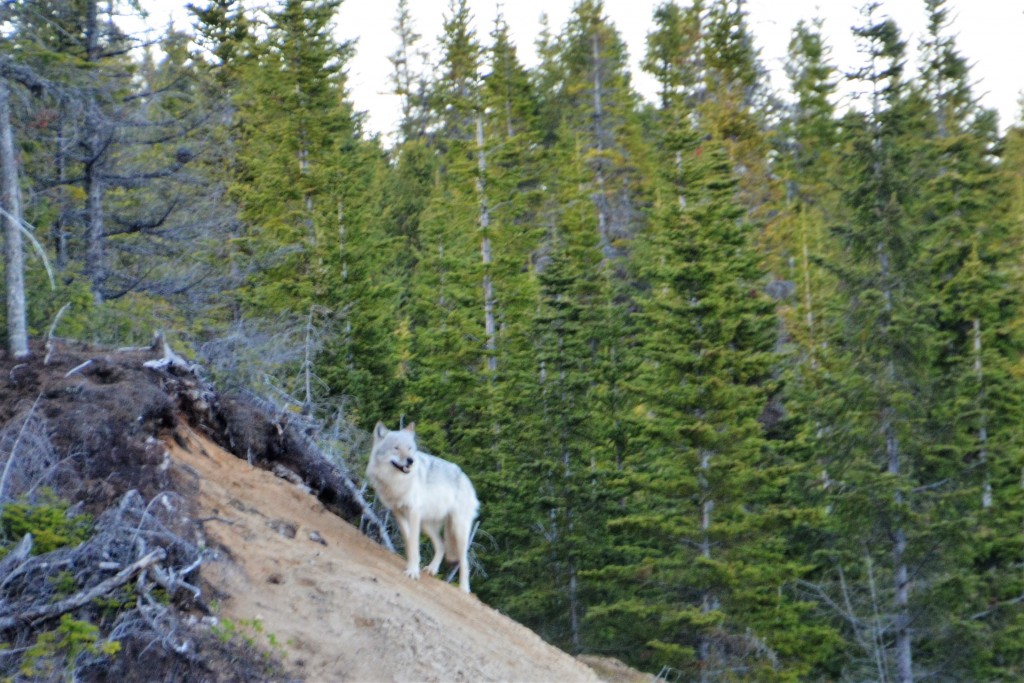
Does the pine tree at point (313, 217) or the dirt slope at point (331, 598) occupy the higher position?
the pine tree at point (313, 217)

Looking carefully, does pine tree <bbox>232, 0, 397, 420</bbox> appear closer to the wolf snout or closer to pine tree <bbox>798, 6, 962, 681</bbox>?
pine tree <bbox>798, 6, 962, 681</bbox>

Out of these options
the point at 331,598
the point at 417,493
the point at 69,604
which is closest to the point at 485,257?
the point at 417,493

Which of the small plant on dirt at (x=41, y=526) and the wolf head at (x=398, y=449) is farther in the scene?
the wolf head at (x=398, y=449)

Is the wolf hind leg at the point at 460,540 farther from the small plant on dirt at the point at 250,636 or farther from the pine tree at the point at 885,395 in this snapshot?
the pine tree at the point at 885,395

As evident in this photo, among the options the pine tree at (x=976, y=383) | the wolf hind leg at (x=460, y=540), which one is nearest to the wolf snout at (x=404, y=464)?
the wolf hind leg at (x=460, y=540)

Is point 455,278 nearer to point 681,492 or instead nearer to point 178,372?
point 681,492

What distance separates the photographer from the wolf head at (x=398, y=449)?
13.1 metres

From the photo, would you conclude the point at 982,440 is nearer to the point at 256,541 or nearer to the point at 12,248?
the point at 256,541

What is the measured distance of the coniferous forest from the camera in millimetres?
20609

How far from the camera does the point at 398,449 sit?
1333cm

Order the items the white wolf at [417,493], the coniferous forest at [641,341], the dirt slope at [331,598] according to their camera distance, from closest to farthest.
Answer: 1. the dirt slope at [331,598]
2. the white wolf at [417,493]
3. the coniferous forest at [641,341]

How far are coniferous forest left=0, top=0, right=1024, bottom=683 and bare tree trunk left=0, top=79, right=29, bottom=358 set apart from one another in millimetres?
2822

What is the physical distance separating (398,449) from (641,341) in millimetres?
16430

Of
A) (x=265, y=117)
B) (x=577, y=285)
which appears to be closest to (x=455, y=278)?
(x=577, y=285)
